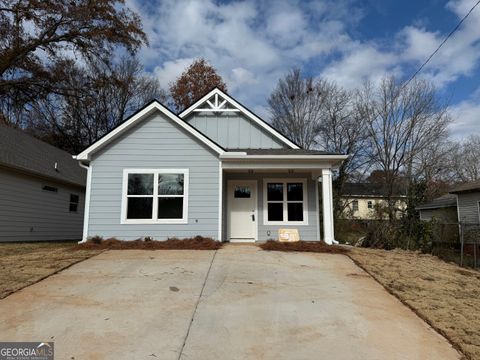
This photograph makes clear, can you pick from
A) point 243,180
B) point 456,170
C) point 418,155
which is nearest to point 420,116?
point 418,155

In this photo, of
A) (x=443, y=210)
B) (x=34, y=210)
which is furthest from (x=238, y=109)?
(x=443, y=210)

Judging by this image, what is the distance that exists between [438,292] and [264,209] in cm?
711

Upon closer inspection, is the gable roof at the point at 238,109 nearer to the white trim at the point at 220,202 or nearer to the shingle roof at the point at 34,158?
the white trim at the point at 220,202

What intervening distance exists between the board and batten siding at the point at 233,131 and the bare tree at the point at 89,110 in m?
12.9

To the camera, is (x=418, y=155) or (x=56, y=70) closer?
(x=56, y=70)

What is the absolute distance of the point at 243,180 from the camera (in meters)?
13.3

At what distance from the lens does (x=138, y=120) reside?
38.8ft

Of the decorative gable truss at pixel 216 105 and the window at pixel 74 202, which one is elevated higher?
the decorative gable truss at pixel 216 105

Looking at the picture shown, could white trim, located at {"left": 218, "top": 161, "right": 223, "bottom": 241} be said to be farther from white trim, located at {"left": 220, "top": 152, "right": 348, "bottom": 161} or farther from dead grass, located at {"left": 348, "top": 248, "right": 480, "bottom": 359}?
dead grass, located at {"left": 348, "top": 248, "right": 480, "bottom": 359}

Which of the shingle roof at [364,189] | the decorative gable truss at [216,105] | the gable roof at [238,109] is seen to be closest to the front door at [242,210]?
the gable roof at [238,109]

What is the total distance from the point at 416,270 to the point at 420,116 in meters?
23.5

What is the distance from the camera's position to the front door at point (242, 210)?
518 inches

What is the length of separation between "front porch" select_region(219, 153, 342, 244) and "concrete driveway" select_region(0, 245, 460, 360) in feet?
15.4

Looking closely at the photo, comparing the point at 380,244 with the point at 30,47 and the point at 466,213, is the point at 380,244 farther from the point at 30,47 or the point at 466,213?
the point at 30,47
